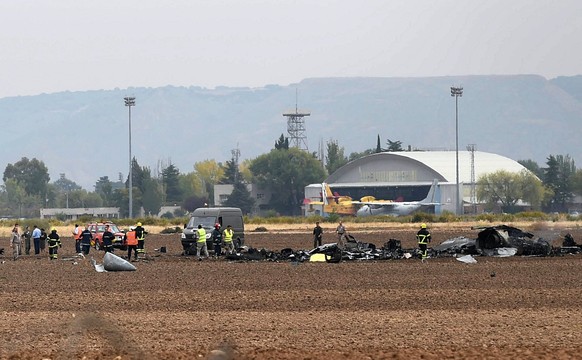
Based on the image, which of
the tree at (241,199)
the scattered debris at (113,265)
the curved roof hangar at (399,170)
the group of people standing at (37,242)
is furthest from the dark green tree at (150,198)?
the scattered debris at (113,265)

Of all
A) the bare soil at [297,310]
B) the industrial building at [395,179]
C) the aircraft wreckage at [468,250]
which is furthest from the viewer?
the industrial building at [395,179]

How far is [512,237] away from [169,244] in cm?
2396

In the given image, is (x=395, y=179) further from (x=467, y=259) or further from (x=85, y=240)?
(x=467, y=259)

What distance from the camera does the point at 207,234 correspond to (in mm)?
50156

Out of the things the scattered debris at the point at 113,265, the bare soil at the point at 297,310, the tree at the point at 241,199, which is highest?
the tree at the point at 241,199

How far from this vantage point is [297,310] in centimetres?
2669

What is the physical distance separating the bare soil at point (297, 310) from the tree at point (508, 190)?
126 meters

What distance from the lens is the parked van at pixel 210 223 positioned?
166 ft

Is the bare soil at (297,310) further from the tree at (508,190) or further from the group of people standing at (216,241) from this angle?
the tree at (508,190)

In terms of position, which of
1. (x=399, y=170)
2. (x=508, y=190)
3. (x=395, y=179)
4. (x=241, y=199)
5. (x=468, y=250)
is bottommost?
(x=468, y=250)

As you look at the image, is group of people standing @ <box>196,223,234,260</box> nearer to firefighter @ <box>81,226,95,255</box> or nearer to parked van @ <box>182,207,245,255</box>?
parked van @ <box>182,207,245,255</box>

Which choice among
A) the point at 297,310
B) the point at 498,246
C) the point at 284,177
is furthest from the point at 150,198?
the point at 297,310

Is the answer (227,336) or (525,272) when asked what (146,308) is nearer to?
(227,336)

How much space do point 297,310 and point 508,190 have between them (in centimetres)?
14672
